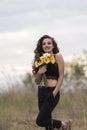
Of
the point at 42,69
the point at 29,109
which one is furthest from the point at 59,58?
the point at 29,109

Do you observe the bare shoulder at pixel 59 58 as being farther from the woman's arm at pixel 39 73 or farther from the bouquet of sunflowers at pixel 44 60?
the woman's arm at pixel 39 73

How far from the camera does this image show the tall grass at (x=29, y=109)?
43.7 feet

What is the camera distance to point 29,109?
645 inches

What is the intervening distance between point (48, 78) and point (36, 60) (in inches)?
14.3

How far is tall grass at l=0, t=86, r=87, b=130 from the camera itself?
13.3 m

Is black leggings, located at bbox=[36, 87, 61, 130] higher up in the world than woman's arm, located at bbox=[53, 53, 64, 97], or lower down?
lower down

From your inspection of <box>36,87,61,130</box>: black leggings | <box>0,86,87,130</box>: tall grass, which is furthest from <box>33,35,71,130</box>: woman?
<box>0,86,87,130</box>: tall grass

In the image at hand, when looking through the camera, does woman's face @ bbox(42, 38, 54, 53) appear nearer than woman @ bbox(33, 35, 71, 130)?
No

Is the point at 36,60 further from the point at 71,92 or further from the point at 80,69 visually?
the point at 80,69

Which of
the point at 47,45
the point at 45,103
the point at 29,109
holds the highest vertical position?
the point at 47,45

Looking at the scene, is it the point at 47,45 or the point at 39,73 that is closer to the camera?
the point at 39,73

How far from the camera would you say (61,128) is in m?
11.5

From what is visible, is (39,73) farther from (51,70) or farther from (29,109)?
(29,109)

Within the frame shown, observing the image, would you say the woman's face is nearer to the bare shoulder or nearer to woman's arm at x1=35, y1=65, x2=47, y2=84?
the bare shoulder
